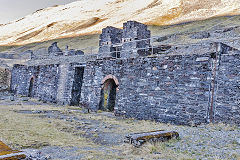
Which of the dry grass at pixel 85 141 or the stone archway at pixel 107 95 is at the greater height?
the stone archway at pixel 107 95

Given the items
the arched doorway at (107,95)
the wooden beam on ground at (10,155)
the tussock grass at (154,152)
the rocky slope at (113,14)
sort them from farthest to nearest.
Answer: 1. the rocky slope at (113,14)
2. the arched doorway at (107,95)
3. the tussock grass at (154,152)
4. the wooden beam on ground at (10,155)

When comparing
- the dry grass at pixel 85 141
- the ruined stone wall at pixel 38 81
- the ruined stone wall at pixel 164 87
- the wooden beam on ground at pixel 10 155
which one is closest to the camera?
the wooden beam on ground at pixel 10 155

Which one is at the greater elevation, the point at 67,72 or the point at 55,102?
the point at 67,72

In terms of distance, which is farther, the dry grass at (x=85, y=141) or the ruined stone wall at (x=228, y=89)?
the ruined stone wall at (x=228, y=89)

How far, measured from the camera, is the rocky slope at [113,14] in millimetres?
52906

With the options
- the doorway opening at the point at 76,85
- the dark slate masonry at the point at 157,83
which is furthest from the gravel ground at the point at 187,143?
the doorway opening at the point at 76,85

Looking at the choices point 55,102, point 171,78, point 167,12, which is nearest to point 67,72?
point 55,102

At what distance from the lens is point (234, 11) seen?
43.8m

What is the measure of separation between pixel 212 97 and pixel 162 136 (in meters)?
3.57

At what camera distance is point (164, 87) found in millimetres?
10086

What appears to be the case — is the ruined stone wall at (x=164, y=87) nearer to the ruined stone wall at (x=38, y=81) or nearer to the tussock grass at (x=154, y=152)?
the tussock grass at (x=154, y=152)

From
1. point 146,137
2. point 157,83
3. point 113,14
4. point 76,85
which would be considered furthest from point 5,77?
point 113,14

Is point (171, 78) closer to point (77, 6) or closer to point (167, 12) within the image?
point (167, 12)

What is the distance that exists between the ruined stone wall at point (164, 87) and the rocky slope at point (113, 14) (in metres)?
38.8
